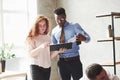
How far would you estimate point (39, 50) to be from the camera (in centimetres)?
331

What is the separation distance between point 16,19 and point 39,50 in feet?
7.71

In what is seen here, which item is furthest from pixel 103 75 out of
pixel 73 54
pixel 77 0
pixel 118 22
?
pixel 77 0

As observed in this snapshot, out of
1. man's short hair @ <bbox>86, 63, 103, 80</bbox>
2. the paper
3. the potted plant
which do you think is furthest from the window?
→ man's short hair @ <bbox>86, 63, 103, 80</bbox>

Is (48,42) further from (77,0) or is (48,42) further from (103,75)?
(77,0)

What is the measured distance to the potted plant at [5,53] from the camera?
465 cm

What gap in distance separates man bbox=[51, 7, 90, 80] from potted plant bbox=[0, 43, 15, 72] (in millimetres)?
1423

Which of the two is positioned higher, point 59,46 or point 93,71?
point 59,46

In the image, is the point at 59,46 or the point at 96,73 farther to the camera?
the point at 59,46

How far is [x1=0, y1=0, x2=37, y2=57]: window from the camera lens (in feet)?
17.5

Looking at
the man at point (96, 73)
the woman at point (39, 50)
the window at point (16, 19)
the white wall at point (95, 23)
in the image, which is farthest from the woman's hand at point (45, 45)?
the window at point (16, 19)

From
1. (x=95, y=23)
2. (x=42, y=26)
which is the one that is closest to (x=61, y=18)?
(x=42, y=26)

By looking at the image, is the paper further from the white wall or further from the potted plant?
the potted plant

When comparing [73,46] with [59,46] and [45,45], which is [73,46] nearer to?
[59,46]

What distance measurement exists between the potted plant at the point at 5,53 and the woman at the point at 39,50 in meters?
1.44
